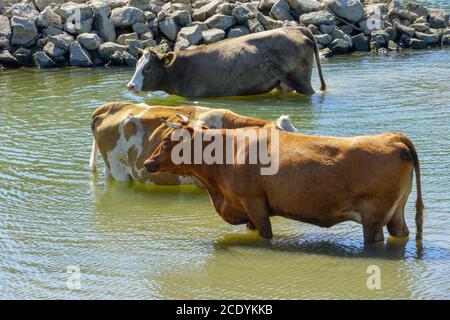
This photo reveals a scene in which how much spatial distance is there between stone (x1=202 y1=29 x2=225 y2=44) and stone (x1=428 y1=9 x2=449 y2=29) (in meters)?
5.88

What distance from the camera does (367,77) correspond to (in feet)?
62.7

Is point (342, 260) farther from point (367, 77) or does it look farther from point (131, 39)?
point (131, 39)

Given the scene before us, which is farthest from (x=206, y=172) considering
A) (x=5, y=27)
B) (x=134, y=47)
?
(x=5, y=27)

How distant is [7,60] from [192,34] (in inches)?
162

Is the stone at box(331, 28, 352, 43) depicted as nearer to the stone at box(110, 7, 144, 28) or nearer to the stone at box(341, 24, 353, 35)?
the stone at box(341, 24, 353, 35)

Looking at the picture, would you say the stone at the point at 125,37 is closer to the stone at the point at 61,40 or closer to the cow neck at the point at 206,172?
the stone at the point at 61,40

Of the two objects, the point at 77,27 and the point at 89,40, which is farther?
the point at 77,27

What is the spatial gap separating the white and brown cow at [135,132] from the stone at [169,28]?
10.6 metres

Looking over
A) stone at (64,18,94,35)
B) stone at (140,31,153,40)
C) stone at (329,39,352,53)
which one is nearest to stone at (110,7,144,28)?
stone at (140,31,153,40)

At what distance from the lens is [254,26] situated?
885 inches

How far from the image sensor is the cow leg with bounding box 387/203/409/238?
361 inches

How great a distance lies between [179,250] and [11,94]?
9.81 metres

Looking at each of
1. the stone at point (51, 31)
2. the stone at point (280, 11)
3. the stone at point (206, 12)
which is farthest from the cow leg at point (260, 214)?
the stone at point (280, 11)

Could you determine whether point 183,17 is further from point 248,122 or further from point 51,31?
point 248,122
